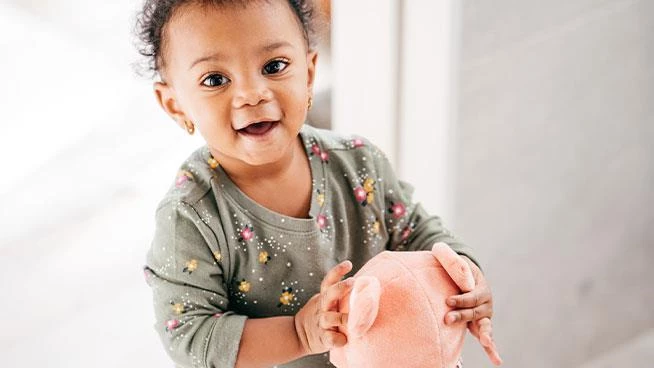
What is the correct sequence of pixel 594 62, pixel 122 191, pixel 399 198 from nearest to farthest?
pixel 399 198, pixel 594 62, pixel 122 191

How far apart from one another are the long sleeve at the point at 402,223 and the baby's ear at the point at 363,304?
22 cm

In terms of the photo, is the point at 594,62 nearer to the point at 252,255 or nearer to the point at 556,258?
the point at 556,258

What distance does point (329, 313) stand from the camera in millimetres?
702

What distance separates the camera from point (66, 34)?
162 cm

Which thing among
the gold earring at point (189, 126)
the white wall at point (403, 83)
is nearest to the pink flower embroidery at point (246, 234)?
the gold earring at point (189, 126)

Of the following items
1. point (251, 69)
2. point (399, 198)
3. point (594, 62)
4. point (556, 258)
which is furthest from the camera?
point (556, 258)

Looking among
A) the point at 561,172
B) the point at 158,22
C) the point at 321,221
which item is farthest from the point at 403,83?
the point at 158,22

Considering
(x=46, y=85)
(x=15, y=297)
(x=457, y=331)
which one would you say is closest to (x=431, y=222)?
(x=457, y=331)

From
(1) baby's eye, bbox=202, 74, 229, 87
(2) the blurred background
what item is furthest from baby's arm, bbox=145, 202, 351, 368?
(2) the blurred background

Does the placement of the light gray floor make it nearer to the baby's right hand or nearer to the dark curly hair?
the dark curly hair

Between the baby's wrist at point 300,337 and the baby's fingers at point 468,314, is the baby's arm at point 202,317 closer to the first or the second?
the baby's wrist at point 300,337

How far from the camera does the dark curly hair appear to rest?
28.3 inches

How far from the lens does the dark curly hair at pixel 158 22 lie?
0.72m

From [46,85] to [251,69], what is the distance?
944 millimetres
